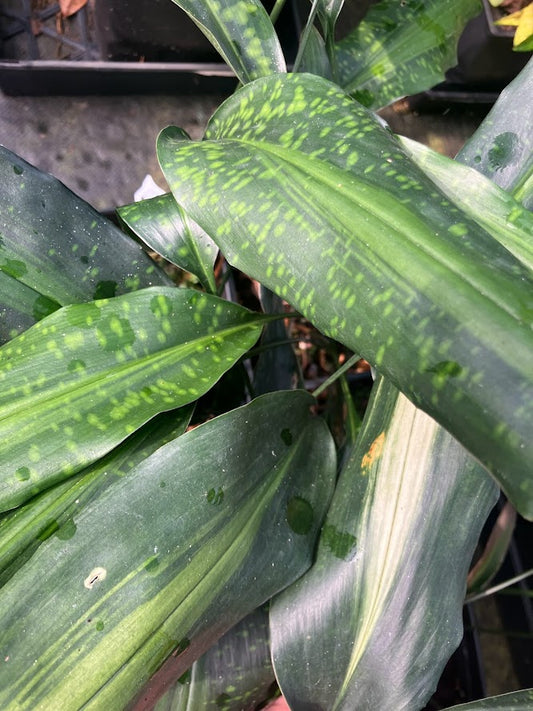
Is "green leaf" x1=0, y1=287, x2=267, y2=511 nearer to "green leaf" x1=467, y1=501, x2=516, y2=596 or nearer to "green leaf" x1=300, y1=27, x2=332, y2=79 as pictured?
"green leaf" x1=300, y1=27, x2=332, y2=79

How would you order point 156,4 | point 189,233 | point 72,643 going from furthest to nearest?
point 156,4 < point 189,233 < point 72,643

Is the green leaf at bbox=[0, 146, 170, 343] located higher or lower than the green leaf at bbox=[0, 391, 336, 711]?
higher

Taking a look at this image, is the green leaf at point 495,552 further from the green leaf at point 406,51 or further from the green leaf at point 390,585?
the green leaf at point 406,51

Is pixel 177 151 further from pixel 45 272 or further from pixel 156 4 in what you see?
pixel 156 4

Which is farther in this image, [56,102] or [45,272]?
[56,102]

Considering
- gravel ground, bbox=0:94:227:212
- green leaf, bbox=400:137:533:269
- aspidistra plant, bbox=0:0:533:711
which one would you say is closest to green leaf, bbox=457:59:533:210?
aspidistra plant, bbox=0:0:533:711

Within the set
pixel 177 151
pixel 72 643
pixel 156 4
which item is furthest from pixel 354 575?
pixel 156 4
